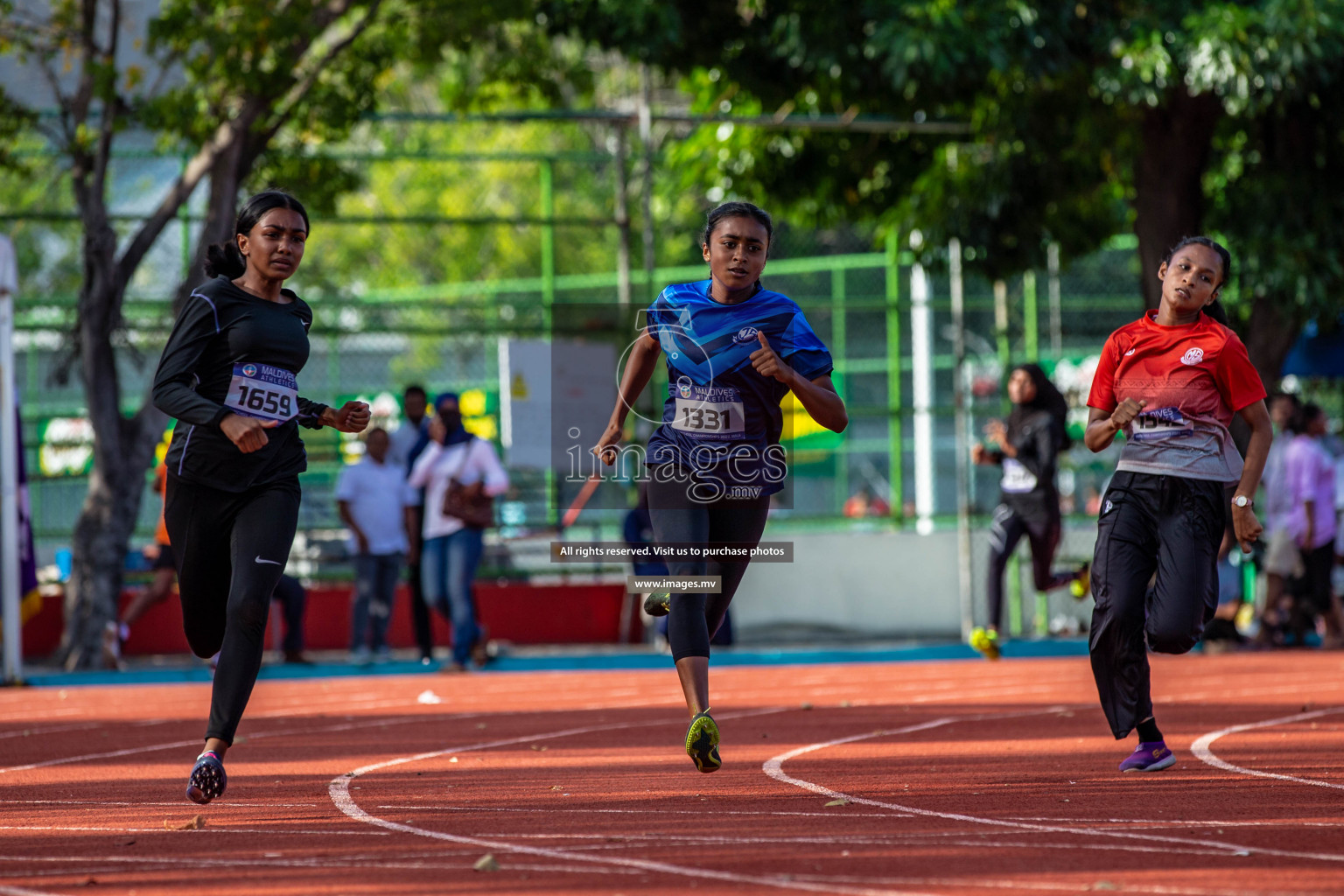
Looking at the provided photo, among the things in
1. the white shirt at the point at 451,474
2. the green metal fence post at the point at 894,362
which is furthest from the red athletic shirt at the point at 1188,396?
the green metal fence post at the point at 894,362

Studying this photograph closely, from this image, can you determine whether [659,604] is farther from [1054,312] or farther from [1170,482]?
[1054,312]

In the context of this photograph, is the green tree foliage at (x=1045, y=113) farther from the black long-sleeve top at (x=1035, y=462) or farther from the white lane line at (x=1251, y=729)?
the white lane line at (x=1251, y=729)

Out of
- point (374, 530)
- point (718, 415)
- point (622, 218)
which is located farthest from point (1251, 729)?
point (622, 218)

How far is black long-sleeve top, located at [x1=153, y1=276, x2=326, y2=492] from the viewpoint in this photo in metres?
6.04

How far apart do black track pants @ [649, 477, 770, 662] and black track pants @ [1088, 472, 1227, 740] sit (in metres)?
1.32

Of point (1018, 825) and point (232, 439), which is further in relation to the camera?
point (232, 439)

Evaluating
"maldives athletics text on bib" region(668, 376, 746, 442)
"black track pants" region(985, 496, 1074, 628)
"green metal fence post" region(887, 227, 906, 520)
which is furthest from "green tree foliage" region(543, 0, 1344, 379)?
"maldives athletics text on bib" region(668, 376, 746, 442)

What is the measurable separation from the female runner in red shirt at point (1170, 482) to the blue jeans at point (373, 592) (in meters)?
8.61

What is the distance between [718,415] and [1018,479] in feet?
23.6

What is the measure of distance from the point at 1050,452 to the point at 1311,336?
4.64m

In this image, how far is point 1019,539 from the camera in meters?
13.2

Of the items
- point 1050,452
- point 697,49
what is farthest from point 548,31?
point 1050,452

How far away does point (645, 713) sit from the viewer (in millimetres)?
9672

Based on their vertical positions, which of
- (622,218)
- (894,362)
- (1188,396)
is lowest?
(1188,396)
